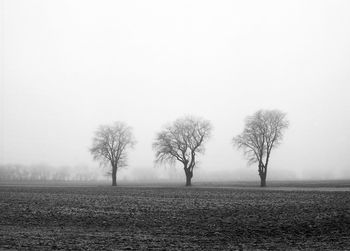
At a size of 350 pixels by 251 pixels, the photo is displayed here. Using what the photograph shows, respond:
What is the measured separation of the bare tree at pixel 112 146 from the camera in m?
80.8

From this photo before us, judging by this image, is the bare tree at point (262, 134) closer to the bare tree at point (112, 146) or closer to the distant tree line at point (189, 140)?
the distant tree line at point (189, 140)

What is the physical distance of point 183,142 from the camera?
2842 inches

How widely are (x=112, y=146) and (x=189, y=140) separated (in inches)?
826

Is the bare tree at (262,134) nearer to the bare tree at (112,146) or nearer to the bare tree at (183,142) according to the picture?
the bare tree at (183,142)

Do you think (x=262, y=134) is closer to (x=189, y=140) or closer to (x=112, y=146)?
(x=189, y=140)

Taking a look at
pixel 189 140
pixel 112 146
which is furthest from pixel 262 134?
pixel 112 146

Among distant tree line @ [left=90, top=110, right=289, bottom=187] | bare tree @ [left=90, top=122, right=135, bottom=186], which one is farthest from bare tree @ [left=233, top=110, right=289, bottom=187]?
bare tree @ [left=90, top=122, right=135, bottom=186]

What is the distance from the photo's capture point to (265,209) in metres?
25.9

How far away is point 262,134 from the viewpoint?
Result: 67312mm

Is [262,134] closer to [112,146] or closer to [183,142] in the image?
[183,142]

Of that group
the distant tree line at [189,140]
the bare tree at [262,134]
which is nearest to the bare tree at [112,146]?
the distant tree line at [189,140]

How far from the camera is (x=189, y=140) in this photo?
7219 cm

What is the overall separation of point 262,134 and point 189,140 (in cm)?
1550

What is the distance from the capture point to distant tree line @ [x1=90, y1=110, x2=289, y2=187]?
6750 centimetres
